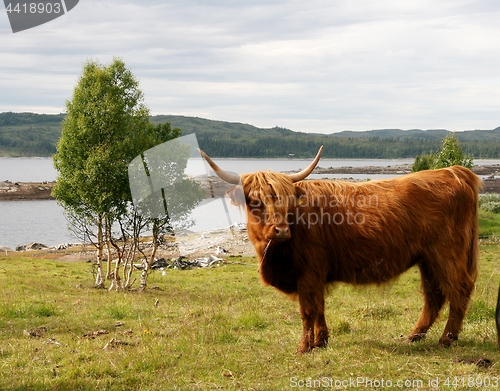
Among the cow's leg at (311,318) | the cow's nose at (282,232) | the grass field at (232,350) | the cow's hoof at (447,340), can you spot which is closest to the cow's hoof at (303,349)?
the cow's leg at (311,318)

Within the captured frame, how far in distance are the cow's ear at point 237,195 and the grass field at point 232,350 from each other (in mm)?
1897

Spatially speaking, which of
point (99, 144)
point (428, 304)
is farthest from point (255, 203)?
point (99, 144)

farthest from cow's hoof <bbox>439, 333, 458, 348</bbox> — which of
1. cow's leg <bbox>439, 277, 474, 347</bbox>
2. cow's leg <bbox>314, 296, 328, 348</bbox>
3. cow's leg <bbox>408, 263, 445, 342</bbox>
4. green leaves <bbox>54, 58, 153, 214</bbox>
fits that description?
green leaves <bbox>54, 58, 153, 214</bbox>

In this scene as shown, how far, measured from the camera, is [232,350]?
7.08 metres

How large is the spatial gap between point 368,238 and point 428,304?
57.4 inches

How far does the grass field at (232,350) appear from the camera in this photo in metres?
5.70

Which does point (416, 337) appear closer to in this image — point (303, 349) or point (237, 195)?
point (303, 349)

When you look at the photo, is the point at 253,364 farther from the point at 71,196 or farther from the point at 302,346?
the point at 71,196

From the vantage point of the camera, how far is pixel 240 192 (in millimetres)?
→ 6715

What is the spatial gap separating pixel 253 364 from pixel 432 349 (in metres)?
2.27

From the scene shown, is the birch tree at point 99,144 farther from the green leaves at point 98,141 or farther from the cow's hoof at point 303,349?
the cow's hoof at point 303,349

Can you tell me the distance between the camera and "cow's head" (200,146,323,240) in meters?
6.26

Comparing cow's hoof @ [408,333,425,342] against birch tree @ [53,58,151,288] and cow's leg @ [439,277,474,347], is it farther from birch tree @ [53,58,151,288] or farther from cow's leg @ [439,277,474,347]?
birch tree @ [53,58,151,288]

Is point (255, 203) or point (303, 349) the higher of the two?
point (255, 203)
